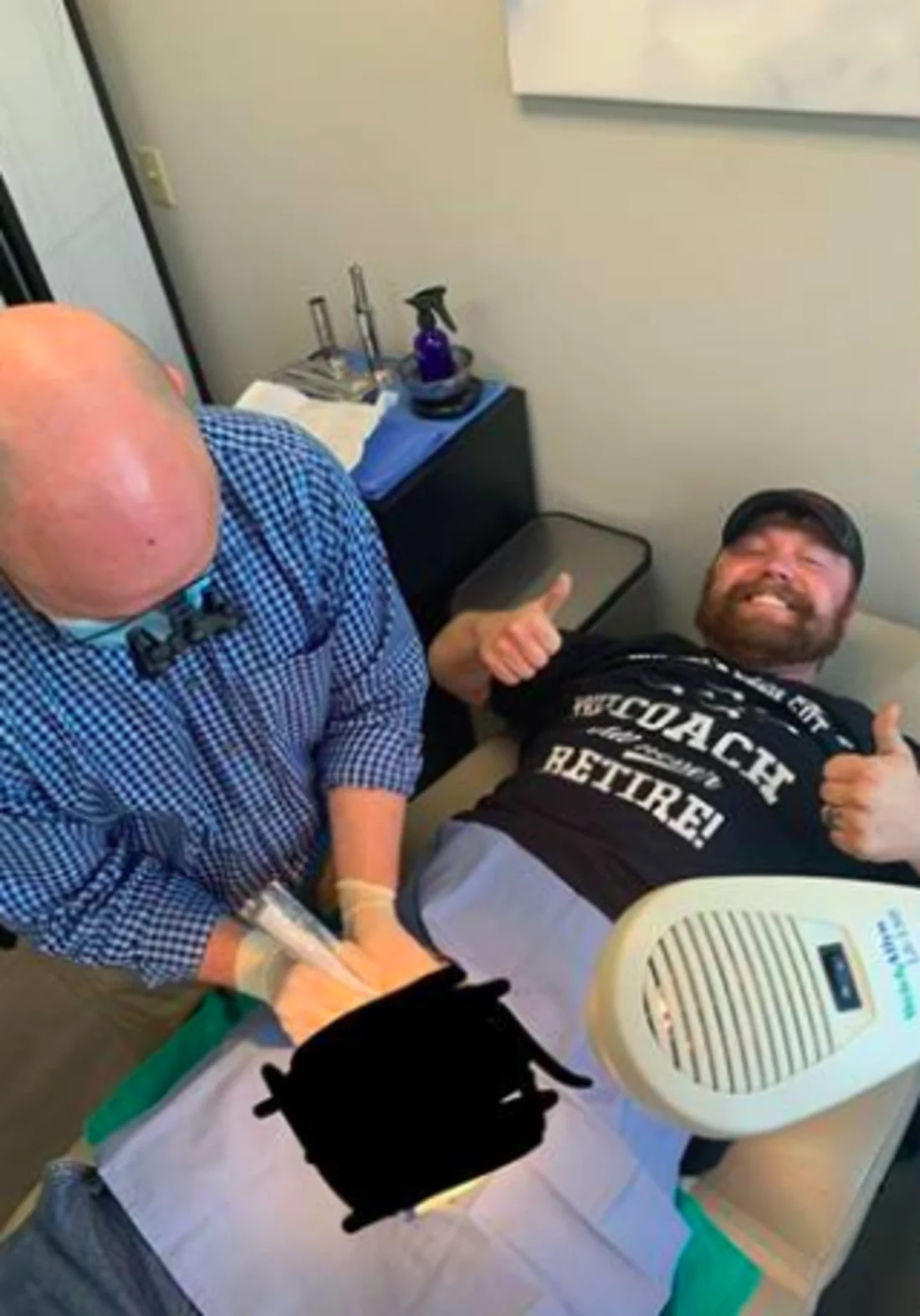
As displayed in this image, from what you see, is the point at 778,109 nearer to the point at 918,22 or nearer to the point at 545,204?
the point at 918,22

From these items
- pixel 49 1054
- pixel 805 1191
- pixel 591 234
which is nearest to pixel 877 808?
pixel 805 1191

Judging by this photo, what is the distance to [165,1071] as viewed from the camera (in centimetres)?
125

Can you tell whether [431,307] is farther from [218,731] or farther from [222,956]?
[222,956]

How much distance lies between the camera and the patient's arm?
1.33 metres

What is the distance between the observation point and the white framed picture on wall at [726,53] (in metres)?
1.25

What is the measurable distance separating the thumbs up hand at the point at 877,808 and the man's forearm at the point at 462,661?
49cm

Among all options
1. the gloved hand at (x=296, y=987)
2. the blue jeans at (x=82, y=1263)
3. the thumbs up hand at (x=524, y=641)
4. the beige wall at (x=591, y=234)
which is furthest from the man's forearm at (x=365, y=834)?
the beige wall at (x=591, y=234)

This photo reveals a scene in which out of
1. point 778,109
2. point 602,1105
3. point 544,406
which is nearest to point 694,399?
point 544,406

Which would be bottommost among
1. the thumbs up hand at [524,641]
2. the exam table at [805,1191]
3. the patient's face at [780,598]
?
the exam table at [805,1191]

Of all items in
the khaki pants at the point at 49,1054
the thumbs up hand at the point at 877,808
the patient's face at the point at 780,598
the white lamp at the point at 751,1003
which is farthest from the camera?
the khaki pants at the point at 49,1054

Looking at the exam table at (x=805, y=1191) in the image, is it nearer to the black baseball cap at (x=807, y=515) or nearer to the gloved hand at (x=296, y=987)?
the gloved hand at (x=296, y=987)

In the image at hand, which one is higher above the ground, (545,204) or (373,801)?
(545,204)

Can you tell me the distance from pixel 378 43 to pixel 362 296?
14.3 inches

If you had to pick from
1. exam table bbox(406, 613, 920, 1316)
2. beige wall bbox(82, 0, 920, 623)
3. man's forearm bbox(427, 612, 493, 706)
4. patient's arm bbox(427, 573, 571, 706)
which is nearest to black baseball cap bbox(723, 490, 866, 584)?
beige wall bbox(82, 0, 920, 623)
